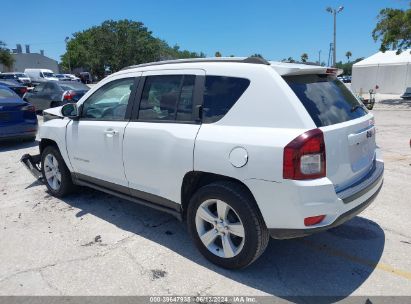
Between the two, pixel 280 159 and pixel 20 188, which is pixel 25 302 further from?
pixel 20 188

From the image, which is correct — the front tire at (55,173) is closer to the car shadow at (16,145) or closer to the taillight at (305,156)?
the taillight at (305,156)

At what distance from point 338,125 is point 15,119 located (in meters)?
8.57

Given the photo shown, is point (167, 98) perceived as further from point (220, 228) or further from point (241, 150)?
point (220, 228)

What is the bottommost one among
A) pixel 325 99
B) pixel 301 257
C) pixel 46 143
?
pixel 301 257

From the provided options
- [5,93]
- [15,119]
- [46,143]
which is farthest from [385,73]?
[46,143]

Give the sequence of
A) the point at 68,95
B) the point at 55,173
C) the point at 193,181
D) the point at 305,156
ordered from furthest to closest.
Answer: the point at 68,95, the point at 55,173, the point at 193,181, the point at 305,156

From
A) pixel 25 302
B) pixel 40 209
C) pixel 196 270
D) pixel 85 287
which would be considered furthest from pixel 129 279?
pixel 40 209

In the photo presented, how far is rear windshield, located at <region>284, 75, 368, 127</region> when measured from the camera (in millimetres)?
3045

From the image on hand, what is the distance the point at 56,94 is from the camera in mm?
14492

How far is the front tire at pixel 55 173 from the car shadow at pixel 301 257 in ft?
1.87

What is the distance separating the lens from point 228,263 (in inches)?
132

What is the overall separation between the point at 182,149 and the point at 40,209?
8.91 feet

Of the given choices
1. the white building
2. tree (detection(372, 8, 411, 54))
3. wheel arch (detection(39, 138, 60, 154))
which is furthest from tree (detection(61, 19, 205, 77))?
wheel arch (detection(39, 138, 60, 154))

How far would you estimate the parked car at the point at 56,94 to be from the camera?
14.0 meters
